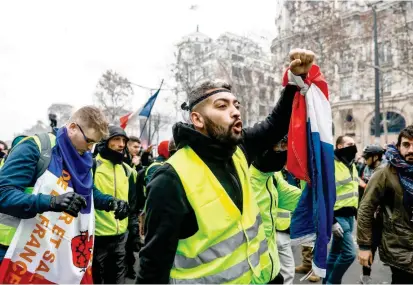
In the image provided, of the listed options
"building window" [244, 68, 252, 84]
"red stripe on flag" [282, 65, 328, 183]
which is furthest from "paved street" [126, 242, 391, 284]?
"building window" [244, 68, 252, 84]

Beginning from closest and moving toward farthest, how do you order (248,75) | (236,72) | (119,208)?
(119,208) → (236,72) → (248,75)

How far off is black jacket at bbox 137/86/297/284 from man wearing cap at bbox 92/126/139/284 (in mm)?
2080

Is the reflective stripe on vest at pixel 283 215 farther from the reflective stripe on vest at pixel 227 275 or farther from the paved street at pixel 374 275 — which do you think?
the reflective stripe on vest at pixel 227 275

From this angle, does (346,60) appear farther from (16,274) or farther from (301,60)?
(16,274)

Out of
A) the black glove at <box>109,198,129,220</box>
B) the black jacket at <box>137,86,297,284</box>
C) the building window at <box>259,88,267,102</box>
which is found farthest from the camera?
the building window at <box>259,88,267,102</box>

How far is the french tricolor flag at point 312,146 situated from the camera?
209cm

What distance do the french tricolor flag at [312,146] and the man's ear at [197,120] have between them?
0.58 m

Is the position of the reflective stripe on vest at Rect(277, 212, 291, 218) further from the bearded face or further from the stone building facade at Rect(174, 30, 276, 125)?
the stone building facade at Rect(174, 30, 276, 125)

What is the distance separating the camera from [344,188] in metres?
4.95

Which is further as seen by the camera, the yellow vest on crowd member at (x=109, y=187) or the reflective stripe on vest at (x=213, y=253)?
the yellow vest on crowd member at (x=109, y=187)

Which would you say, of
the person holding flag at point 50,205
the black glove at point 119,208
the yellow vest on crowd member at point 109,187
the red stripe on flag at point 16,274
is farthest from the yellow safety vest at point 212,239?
the yellow vest on crowd member at point 109,187

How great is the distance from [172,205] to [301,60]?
1.06 m

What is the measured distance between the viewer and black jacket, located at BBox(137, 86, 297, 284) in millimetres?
1741

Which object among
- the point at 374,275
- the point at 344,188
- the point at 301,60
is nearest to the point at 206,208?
the point at 301,60
